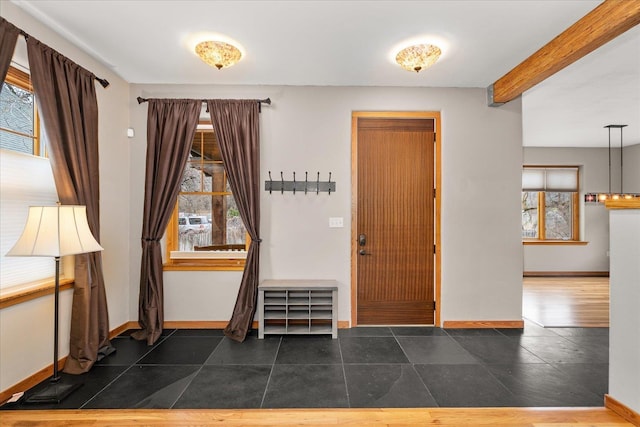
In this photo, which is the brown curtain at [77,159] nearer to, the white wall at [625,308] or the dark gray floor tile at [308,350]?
the dark gray floor tile at [308,350]

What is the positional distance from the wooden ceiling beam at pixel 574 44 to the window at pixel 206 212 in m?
3.28

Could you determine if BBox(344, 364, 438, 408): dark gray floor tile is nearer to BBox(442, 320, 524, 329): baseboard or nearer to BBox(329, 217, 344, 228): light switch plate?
BBox(442, 320, 524, 329): baseboard

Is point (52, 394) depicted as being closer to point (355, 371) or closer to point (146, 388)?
point (146, 388)

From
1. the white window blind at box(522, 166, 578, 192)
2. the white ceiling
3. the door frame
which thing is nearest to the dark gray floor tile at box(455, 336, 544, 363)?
the door frame

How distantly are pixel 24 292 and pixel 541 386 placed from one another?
3.92 metres

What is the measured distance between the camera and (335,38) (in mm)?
2652

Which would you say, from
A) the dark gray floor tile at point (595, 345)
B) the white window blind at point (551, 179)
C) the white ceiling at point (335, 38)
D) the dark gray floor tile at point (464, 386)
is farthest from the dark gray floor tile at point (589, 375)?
the white window blind at point (551, 179)

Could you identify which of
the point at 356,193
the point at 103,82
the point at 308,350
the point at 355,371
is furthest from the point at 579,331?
the point at 103,82

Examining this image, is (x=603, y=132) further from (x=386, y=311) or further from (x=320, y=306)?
(x=320, y=306)

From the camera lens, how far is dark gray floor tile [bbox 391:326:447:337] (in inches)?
133

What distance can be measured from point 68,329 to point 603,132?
8326 millimetres

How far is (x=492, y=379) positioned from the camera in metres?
2.47

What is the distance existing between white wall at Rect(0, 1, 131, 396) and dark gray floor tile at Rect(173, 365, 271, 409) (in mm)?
1228

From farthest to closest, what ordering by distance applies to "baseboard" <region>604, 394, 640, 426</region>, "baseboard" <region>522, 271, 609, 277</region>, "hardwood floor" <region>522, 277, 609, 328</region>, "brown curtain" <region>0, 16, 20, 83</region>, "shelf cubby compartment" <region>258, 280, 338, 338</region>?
1. "baseboard" <region>522, 271, 609, 277</region>
2. "hardwood floor" <region>522, 277, 609, 328</region>
3. "shelf cubby compartment" <region>258, 280, 338, 338</region>
4. "brown curtain" <region>0, 16, 20, 83</region>
5. "baseboard" <region>604, 394, 640, 426</region>
